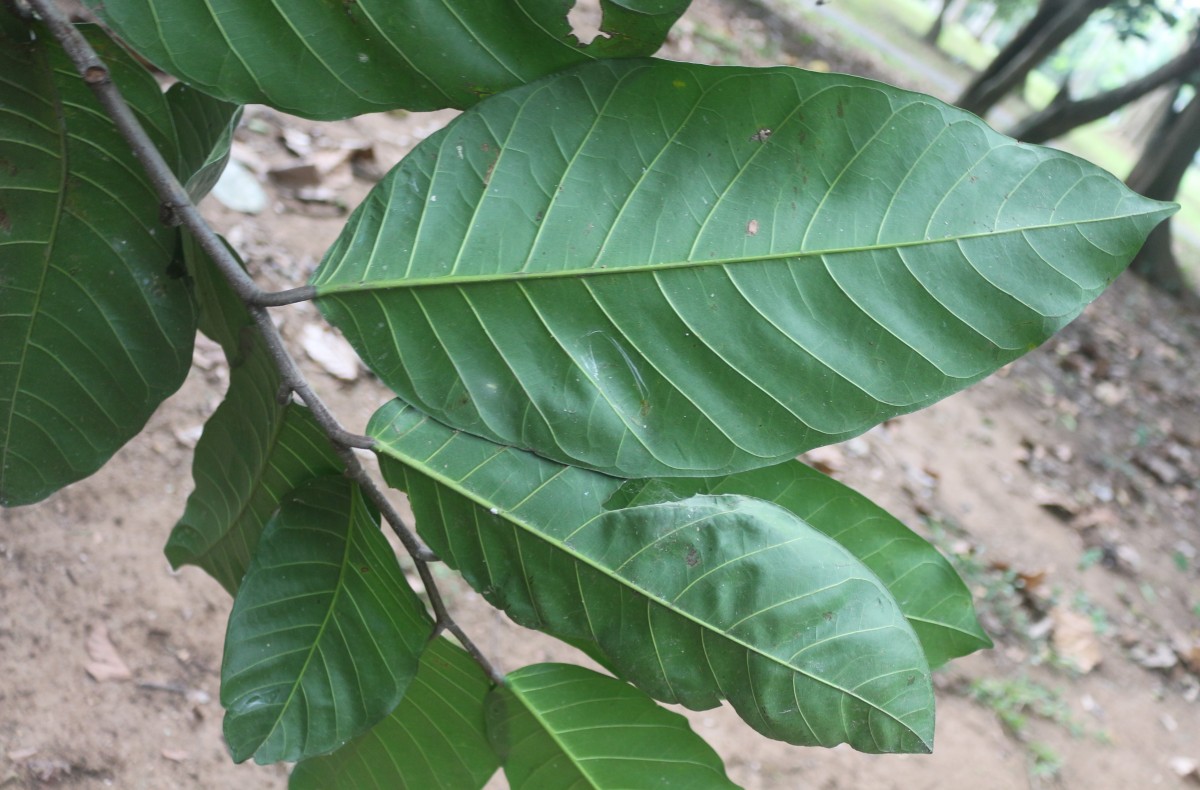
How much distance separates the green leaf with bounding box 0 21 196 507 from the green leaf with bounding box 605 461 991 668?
398 mm

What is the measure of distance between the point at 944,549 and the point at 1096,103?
3.58m

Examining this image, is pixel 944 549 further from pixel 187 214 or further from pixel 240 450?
pixel 187 214

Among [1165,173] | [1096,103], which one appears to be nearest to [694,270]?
[1096,103]

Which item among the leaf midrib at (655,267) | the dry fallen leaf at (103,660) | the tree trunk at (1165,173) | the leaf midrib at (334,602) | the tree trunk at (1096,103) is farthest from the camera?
the tree trunk at (1165,173)

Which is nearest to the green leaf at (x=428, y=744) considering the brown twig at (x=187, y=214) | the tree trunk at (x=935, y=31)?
the brown twig at (x=187, y=214)

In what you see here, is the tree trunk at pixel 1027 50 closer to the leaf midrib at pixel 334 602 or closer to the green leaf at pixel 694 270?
the green leaf at pixel 694 270

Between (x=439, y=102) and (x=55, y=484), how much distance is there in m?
0.38

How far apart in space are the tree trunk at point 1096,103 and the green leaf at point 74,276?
520 cm

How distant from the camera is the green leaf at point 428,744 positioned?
0.64 metres

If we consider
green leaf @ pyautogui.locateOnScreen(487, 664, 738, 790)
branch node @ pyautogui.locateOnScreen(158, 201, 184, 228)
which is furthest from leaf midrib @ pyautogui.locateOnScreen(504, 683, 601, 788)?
branch node @ pyautogui.locateOnScreen(158, 201, 184, 228)

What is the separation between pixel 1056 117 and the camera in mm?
5266

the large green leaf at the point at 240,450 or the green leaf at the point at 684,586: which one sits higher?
the green leaf at the point at 684,586

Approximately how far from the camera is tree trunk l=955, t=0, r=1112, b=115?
522cm

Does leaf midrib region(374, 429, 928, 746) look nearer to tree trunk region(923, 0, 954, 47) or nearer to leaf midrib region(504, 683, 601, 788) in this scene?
leaf midrib region(504, 683, 601, 788)
